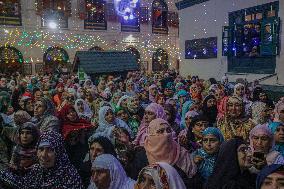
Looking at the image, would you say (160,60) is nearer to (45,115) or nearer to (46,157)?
(45,115)

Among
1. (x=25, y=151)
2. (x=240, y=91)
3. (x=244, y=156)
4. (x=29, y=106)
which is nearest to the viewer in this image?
(x=244, y=156)

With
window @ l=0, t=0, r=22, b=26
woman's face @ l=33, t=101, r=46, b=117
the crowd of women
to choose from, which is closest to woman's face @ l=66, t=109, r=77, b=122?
the crowd of women

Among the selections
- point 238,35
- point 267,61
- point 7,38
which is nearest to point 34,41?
point 7,38

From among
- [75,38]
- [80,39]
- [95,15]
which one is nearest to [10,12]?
[75,38]

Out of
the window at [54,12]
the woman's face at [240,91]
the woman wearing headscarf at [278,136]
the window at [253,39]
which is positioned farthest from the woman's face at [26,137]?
the window at [54,12]

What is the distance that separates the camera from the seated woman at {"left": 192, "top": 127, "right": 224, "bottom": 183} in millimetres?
3223

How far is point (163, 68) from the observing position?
25.9m

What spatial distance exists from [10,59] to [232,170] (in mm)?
19319

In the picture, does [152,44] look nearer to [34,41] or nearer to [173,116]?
[34,41]

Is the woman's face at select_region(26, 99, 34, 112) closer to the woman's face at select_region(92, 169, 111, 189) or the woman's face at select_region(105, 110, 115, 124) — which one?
the woman's face at select_region(105, 110, 115, 124)

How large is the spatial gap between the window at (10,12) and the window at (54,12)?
4.08ft

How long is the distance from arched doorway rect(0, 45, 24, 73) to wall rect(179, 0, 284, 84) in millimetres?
10253

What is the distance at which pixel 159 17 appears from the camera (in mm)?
25438

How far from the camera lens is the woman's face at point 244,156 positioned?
9.35ft
